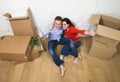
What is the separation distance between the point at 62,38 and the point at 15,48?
0.70 metres

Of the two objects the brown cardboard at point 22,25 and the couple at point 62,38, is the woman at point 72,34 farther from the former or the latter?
the brown cardboard at point 22,25

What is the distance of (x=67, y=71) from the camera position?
175 cm

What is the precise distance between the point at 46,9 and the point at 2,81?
45.6 inches

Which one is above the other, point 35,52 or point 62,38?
point 62,38

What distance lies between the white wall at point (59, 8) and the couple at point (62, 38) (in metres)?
0.17

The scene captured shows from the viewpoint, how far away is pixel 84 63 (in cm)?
186

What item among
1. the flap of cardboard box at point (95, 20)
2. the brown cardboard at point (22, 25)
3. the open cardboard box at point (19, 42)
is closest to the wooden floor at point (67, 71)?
the open cardboard box at point (19, 42)

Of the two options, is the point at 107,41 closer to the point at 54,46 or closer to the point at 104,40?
the point at 104,40

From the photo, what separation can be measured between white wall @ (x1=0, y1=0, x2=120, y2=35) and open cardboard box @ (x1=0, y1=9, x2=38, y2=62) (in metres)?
0.13

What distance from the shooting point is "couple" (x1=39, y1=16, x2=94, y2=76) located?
178cm

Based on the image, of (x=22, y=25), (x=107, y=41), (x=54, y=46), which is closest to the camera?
(x=107, y=41)

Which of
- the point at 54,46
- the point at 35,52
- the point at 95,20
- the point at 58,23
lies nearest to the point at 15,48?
the point at 35,52

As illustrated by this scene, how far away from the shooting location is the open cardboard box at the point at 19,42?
5.52 feet

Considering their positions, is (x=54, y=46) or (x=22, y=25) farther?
(x=54, y=46)
